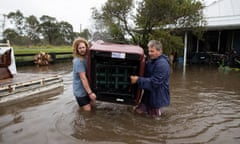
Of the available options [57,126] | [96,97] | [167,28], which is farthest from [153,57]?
[167,28]

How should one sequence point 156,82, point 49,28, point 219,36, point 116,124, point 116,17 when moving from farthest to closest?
point 49,28, point 219,36, point 116,17, point 116,124, point 156,82

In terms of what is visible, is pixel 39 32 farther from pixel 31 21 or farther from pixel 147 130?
pixel 147 130

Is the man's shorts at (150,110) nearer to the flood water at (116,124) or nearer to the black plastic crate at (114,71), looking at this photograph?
the flood water at (116,124)

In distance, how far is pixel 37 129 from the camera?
10.7ft

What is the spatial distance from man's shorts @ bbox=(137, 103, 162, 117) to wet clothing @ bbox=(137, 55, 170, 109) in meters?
0.09

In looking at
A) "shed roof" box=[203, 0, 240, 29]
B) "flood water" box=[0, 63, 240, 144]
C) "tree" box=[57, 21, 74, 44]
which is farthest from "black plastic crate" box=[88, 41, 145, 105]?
"tree" box=[57, 21, 74, 44]

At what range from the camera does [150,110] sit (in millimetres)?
3740

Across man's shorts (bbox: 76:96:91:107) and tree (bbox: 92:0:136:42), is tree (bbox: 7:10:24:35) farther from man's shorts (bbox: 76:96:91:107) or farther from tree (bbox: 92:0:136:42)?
man's shorts (bbox: 76:96:91:107)

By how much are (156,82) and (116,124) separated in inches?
36.5

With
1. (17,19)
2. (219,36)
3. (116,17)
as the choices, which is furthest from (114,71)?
(17,19)

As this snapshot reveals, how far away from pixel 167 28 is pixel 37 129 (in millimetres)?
9869

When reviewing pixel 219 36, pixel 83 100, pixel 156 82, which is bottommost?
pixel 83 100

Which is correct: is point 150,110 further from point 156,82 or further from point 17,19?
point 17,19

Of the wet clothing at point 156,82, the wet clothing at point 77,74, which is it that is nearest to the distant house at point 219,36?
the wet clothing at point 156,82
